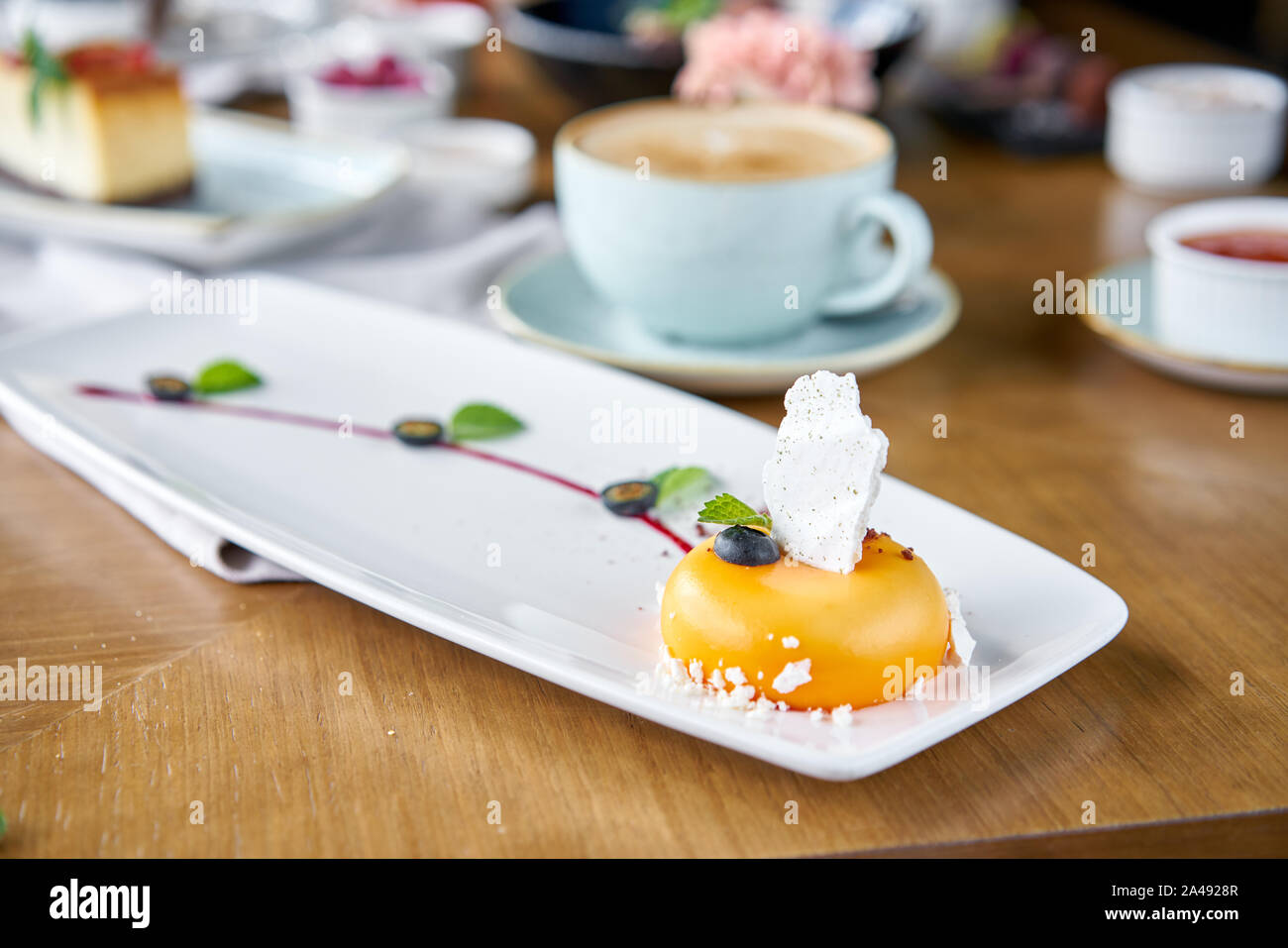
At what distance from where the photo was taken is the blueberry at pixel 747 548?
688mm

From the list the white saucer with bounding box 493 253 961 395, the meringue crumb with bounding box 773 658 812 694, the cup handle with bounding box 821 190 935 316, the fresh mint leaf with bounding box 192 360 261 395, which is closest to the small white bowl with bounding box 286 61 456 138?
the white saucer with bounding box 493 253 961 395

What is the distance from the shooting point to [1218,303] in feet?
3.52

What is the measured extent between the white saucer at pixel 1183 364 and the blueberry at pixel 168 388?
2.53 ft

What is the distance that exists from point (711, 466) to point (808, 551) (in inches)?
9.7

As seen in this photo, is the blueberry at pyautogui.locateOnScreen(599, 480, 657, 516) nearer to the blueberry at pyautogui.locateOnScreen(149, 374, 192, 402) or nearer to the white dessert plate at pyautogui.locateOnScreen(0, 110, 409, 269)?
the blueberry at pyautogui.locateOnScreen(149, 374, 192, 402)

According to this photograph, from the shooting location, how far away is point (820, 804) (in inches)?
25.1

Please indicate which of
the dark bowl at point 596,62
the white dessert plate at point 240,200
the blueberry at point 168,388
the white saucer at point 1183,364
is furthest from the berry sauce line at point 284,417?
the dark bowl at point 596,62

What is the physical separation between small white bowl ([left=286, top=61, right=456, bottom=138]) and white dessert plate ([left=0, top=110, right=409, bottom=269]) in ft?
0.29

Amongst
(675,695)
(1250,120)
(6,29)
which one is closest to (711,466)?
(675,695)

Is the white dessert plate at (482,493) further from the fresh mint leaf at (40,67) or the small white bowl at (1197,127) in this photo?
the small white bowl at (1197,127)

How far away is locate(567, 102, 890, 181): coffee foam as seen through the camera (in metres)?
1.18

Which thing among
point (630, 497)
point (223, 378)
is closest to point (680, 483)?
point (630, 497)

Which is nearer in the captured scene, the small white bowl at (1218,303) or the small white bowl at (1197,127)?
the small white bowl at (1218,303)
